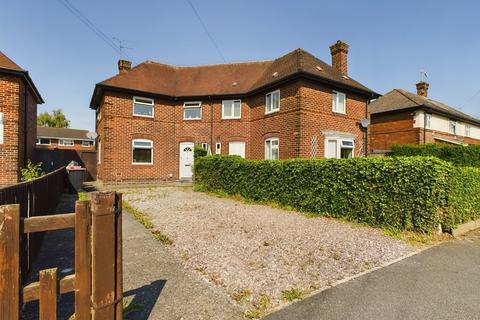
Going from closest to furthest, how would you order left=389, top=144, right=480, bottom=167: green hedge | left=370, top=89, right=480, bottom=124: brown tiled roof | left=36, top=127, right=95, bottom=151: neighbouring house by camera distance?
left=389, top=144, right=480, bottom=167: green hedge → left=370, top=89, right=480, bottom=124: brown tiled roof → left=36, top=127, right=95, bottom=151: neighbouring house

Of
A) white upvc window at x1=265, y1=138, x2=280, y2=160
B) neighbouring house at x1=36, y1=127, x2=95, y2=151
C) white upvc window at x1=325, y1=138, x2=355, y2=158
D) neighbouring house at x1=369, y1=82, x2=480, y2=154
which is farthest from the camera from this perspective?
neighbouring house at x1=36, y1=127, x2=95, y2=151

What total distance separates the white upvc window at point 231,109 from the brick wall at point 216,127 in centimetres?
27

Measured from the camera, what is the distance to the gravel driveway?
3.65 m

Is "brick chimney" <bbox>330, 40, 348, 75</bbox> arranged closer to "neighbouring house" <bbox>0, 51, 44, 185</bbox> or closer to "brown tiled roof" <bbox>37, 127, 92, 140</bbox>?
"neighbouring house" <bbox>0, 51, 44, 185</bbox>

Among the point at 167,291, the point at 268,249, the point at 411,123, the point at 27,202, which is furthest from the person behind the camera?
the point at 411,123

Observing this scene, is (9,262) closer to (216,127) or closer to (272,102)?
(272,102)

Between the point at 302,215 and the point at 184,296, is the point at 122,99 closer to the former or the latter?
the point at 302,215

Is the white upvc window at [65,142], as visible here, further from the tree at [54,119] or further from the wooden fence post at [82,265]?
the wooden fence post at [82,265]

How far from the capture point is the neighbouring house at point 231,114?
14.1 m

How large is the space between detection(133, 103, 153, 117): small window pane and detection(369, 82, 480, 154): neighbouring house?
693 inches

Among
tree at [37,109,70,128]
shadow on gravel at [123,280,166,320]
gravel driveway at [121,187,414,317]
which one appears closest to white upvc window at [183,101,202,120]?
gravel driveway at [121,187,414,317]

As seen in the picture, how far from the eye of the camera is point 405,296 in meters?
3.42

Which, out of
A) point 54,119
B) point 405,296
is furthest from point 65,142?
point 405,296

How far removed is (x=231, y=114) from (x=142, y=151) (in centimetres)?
620
